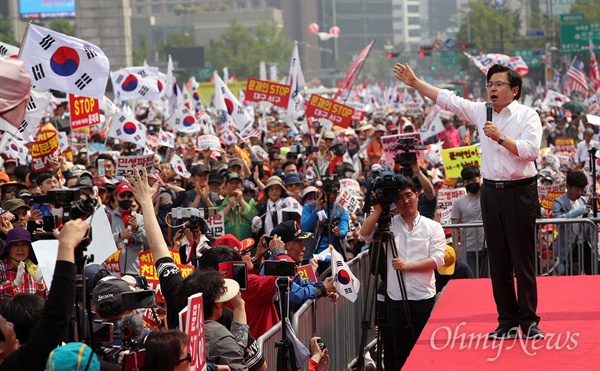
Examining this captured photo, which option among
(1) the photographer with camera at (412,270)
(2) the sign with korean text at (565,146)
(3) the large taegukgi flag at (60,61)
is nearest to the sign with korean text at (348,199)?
(3) the large taegukgi flag at (60,61)

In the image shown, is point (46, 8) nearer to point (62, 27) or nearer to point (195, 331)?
point (62, 27)

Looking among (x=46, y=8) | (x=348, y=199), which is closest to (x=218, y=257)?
(x=348, y=199)

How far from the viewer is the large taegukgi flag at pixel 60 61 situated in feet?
42.0

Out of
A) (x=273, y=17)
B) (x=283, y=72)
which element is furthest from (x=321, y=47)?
(x=283, y=72)

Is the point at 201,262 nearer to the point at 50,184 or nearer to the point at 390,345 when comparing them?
the point at 390,345

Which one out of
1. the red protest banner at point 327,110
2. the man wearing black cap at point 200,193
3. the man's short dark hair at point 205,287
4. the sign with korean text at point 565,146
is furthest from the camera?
the sign with korean text at point 565,146

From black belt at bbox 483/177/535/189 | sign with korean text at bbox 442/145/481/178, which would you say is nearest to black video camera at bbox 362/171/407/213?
black belt at bbox 483/177/535/189

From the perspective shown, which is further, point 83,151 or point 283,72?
point 283,72

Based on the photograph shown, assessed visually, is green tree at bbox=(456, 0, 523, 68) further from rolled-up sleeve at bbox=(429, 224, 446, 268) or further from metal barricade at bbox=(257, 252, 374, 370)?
rolled-up sleeve at bbox=(429, 224, 446, 268)

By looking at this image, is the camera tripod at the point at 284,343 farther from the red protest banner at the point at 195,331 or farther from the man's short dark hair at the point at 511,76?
the man's short dark hair at the point at 511,76

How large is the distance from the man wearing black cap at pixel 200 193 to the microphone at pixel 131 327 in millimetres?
6933

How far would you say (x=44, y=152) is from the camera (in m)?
15.1

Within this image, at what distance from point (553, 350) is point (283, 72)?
13884 cm

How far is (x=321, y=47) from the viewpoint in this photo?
189 m
